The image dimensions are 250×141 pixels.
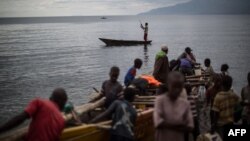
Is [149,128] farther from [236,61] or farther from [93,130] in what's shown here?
[236,61]

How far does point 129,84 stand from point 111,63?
26911 millimetres

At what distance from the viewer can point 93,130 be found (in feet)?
24.6

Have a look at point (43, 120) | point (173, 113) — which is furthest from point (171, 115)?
point (43, 120)

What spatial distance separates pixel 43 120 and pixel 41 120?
30 mm

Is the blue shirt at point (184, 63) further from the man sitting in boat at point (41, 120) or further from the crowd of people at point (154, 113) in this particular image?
the man sitting in boat at point (41, 120)

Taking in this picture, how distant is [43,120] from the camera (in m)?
5.69

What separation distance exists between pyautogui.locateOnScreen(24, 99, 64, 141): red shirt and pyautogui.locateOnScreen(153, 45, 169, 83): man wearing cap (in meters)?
6.58

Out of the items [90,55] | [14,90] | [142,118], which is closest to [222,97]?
[142,118]

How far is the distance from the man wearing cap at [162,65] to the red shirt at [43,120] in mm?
6583

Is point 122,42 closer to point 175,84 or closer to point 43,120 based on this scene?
point 43,120

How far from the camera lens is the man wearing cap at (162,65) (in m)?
12.0

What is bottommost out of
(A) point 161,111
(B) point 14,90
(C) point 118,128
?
(B) point 14,90

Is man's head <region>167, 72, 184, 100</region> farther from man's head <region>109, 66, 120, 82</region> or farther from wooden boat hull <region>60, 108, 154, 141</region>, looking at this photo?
man's head <region>109, 66, 120, 82</region>

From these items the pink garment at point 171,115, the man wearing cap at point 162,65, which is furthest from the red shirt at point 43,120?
the man wearing cap at point 162,65
